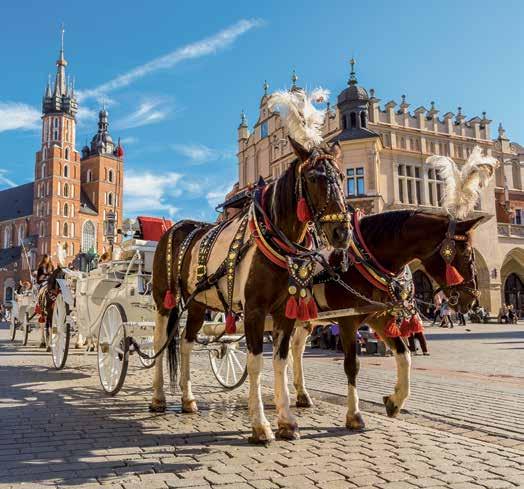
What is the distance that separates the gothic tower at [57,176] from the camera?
93.6 metres

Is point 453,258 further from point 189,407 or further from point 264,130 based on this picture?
point 264,130

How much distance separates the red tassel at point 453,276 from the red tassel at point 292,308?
162 centimetres

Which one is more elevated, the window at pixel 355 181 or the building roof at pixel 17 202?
the building roof at pixel 17 202

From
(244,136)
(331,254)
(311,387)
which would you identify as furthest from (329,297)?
(244,136)

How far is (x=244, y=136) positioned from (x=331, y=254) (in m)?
39.1

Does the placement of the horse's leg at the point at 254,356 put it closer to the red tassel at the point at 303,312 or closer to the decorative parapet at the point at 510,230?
the red tassel at the point at 303,312

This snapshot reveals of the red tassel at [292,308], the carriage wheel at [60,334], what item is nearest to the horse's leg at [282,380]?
the red tassel at [292,308]

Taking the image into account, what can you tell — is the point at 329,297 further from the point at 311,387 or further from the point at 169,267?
the point at 311,387

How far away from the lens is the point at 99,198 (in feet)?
338

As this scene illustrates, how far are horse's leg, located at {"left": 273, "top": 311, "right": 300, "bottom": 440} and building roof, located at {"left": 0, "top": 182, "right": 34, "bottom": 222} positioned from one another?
105 metres

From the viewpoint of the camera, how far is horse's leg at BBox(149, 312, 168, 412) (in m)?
5.86

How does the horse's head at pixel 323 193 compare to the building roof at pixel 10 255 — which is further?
the building roof at pixel 10 255

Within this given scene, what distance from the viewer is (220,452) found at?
160 inches

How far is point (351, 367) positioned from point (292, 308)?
3.74ft
